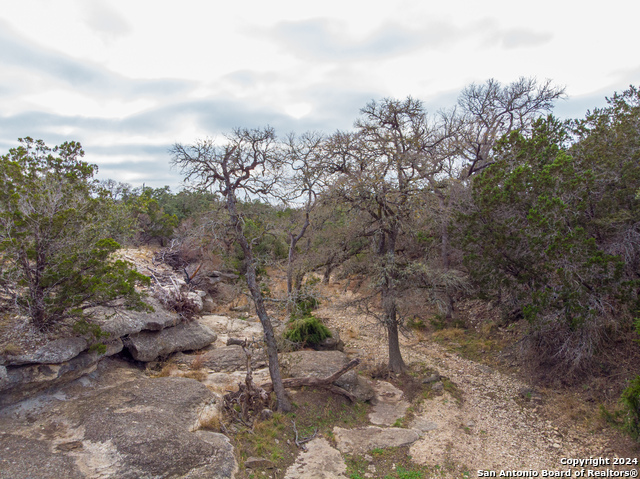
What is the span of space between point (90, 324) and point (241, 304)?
40.6 feet

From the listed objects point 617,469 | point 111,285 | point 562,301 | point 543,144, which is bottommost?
point 617,469

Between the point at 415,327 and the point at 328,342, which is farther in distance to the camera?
the point at 415,327

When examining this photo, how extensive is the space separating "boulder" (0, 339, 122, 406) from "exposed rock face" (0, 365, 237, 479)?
8.1 inches

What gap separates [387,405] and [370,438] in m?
2.04

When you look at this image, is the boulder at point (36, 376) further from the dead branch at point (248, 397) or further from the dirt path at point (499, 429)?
the dirt path at point (499, 429)

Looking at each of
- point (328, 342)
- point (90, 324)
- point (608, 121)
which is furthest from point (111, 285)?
point (608, 121)

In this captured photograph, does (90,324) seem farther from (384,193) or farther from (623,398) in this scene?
(623,398)

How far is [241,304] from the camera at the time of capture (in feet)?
68.2

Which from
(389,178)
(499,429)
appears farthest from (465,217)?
(499,429)

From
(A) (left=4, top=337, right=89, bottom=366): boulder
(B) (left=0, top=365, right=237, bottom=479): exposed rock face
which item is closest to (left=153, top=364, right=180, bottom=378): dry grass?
(B) (left=0, top=365, right=237, bottom=479): exposed rock face

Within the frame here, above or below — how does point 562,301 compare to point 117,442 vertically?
above

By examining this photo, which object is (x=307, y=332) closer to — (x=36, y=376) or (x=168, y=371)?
(x=168, y=371)

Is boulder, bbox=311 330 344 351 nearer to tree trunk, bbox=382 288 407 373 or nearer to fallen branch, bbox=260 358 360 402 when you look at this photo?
tree trunk, bbox=382 288 407 373

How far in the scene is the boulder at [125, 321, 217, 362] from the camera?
1138 cm
